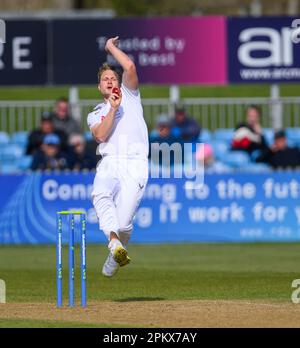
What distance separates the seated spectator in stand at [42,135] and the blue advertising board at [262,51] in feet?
14.1

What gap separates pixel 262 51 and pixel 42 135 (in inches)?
206

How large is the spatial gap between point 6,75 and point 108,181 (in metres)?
13.4

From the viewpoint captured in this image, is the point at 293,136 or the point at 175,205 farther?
the point at 293,136

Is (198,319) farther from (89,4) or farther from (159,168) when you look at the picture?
(89,4)

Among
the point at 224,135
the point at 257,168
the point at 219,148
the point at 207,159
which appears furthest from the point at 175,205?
the point at 224,135

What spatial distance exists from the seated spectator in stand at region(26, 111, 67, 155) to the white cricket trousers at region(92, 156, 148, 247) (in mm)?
10591

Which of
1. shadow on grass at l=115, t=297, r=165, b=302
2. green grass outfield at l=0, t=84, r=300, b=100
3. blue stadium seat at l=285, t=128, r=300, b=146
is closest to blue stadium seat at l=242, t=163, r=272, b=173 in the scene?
blue stadium seat at l=285, t=128, r=300, b=146

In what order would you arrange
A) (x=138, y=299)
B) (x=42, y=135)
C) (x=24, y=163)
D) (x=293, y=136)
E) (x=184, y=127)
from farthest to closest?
1. (x=293, y=136)
2. (x=24, y=163)
3. (x=42, y=135)
4. (x=184, y=127)
5. (x=138, y=299)

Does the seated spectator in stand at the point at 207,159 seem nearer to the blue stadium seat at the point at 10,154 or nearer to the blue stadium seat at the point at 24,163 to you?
the blue stadium seat at the point at 24,163

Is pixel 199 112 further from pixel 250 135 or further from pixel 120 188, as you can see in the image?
pixel 120 188

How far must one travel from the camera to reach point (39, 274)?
1725 cm

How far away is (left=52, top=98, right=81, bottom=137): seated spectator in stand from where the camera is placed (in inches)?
945

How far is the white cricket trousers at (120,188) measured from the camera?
12578mm

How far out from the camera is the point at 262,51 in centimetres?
2527
